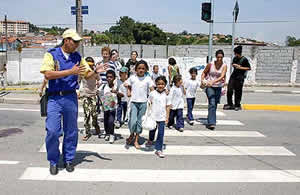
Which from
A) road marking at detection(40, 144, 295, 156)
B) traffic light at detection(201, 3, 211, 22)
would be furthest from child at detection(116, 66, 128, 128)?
traffic light at detection(201, 3, 211, 22)

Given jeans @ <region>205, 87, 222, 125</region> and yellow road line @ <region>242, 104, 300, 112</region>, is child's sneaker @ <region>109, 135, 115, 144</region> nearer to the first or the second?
jeans @ <region>205, 87, 222, 125</region>

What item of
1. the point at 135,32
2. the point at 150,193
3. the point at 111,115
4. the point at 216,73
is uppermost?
the point at 135,32

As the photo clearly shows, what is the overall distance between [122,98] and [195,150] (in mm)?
2380

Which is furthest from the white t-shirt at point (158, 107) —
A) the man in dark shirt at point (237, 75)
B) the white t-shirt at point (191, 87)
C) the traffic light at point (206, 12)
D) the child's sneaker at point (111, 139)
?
the traffic light at point (206, 12)

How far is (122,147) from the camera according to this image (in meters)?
5.61

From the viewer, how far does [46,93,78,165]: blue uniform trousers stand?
408cm

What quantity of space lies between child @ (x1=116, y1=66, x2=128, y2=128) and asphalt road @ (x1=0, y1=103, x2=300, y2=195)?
103 centimetres

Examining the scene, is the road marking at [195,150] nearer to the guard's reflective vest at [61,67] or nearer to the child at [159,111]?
the child at [159,111]

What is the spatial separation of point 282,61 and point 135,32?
169 feet

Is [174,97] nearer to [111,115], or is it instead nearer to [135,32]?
[111,115]

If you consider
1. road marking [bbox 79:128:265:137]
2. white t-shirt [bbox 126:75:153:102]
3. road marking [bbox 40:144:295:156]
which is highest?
white t-shirt [bbox 126:75:153:102]

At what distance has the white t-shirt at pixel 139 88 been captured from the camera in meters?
5.45

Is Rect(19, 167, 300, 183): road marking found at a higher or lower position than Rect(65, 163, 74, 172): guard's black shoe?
lower

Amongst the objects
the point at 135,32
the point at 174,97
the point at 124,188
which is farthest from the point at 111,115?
the point at 135,32
